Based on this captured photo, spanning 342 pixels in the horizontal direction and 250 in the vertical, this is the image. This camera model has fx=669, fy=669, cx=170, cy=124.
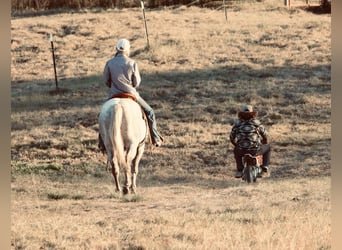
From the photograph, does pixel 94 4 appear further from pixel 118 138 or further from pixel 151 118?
pixel 118 138

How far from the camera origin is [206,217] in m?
5.45

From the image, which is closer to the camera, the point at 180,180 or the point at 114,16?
the point at 180,180

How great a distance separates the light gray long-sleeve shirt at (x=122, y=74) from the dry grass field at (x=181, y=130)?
104 centimetres

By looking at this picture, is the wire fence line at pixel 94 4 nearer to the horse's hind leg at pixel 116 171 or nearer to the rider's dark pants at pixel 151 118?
the rider's dark pants at pixel 151 118

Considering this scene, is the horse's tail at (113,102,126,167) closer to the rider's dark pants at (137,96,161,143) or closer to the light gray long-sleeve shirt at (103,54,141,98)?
the light gray long-sleeve shirt at (103,54,141,98)

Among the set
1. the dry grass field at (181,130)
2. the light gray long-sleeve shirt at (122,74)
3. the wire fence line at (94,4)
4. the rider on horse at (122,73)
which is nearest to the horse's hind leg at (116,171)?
the dry grass field at (181,130)

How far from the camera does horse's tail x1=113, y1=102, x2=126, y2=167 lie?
6.53 metres

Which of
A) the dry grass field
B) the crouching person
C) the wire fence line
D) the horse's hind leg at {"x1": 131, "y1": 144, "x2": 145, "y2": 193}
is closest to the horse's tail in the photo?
the horse's hind leg at {"x1": 131, "y1": 144, "x2": 145, "y2": 193}

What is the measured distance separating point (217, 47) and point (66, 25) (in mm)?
4323

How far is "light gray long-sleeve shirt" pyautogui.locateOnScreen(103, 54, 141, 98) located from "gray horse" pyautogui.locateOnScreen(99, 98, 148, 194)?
13 cm

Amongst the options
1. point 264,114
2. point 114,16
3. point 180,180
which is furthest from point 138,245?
point 114,16

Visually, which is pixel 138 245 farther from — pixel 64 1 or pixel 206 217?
pixel 64 1

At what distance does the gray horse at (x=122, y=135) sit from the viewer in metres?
6.50

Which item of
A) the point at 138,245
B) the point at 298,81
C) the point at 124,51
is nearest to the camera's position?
the point at 138,245
